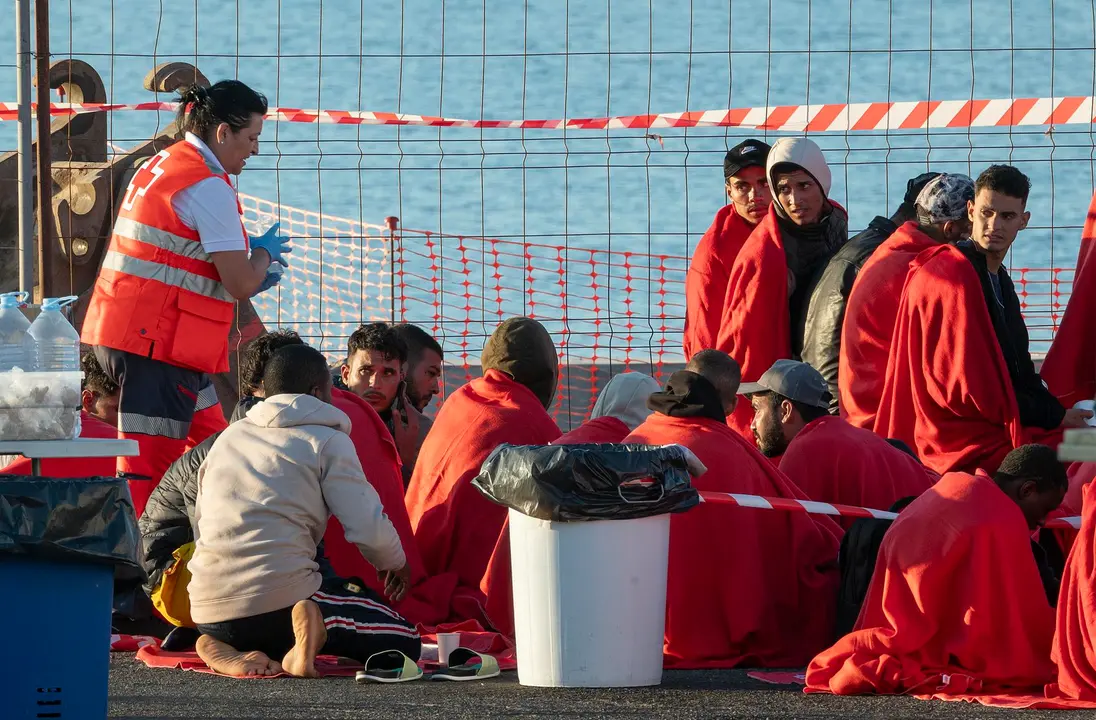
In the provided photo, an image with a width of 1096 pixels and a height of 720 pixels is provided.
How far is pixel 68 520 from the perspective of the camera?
4.28m

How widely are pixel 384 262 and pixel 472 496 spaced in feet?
13.4

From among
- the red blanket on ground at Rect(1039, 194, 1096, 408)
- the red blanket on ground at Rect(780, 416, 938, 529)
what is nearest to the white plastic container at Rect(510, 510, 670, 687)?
the red blanket on ground at Rect(780, 416, 938, 529)

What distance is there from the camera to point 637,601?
542cm

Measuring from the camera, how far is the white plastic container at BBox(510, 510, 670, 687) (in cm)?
538

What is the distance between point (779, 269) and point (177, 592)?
3175 mm

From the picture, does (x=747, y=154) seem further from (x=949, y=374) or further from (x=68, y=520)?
(x=68, y=520)

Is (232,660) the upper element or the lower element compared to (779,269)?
lower

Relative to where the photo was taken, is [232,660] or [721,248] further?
[721,248]

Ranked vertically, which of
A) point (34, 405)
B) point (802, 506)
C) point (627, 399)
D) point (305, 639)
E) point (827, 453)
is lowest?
point (305, 639)

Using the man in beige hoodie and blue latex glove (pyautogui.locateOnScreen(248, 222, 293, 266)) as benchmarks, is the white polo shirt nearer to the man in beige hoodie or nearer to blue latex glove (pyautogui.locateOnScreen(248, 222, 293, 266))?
blue latex glove (pyautogui.locateOnScreen(248, 222, 293, 266))

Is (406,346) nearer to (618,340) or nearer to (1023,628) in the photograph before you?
(618,340)

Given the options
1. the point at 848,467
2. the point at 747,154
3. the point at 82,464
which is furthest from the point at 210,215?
the point at 747,154

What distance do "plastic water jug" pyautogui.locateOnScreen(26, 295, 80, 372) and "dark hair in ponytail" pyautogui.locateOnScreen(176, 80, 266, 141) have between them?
191cm

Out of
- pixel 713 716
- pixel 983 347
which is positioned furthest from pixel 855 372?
pixel 713 716
